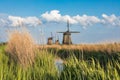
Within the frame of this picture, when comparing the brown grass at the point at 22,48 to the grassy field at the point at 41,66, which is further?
the brown grass at the point at 22,48

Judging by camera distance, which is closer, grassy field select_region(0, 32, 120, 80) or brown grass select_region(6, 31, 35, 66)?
grassy field select_region(0, 32, 120, 80)

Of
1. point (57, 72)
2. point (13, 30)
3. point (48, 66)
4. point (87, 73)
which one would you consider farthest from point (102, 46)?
point (87, 73)

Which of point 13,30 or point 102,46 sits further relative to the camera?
point 102,46

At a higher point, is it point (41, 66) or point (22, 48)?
point (22, 48)

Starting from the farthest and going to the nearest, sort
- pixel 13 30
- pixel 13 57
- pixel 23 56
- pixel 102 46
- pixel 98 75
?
pixel 102 46 → pixel 13 30 → pixel 13 57 → pixel 23 56 → pixel 98 75

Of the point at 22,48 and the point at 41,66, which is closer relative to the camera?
the point at 41,66

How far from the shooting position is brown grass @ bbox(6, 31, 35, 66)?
12454 mm

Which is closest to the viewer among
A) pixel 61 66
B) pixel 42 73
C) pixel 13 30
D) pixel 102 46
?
pixel 42 73

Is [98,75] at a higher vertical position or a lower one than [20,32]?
lower

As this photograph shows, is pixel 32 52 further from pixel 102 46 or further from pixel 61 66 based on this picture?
pixel 102 46

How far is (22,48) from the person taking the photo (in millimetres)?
12828

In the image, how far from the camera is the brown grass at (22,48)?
40.9 feet

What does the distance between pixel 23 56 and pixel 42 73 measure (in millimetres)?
2418

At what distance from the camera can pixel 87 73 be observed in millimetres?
9039
